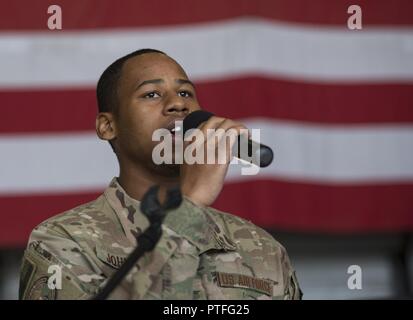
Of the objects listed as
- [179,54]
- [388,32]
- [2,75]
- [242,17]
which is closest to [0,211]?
[2,75]

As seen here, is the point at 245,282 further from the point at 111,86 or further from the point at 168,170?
the point at 111,86

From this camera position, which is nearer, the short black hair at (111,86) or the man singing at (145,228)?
the man singing at (145,228)

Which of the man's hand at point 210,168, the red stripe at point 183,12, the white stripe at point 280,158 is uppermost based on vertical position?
the red stripe at point 183,12

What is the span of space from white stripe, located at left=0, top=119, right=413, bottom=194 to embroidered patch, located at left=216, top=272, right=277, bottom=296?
1.40 m

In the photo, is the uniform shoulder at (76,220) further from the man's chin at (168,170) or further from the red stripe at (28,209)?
the red stripe at (28,209)

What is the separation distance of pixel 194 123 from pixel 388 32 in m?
1.85

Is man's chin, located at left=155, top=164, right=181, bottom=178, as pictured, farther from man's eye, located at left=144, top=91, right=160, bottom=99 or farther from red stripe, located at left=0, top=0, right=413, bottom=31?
red stripe, located at left=0, top=0, right=413, bottom=31

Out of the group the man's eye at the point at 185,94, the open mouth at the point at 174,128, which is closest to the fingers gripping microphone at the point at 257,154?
the open mouth at the point at 174,128

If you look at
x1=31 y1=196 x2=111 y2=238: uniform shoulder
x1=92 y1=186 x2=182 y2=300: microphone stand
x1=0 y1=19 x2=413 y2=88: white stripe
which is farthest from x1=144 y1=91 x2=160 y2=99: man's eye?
x1=0 y1=19 x2=413 y2=88: white stripe

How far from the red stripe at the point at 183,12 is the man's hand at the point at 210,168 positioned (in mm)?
1767

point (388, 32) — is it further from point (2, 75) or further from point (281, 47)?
point (2, 75)

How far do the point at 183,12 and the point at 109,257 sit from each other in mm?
1749

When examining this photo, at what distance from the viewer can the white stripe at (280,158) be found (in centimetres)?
337

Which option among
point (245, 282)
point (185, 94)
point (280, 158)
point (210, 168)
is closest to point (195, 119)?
point (210, 168)
